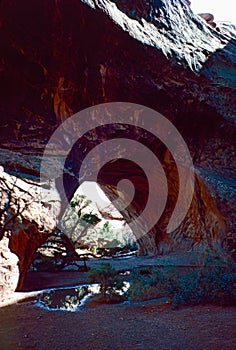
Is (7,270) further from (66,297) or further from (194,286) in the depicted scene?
(194,286)

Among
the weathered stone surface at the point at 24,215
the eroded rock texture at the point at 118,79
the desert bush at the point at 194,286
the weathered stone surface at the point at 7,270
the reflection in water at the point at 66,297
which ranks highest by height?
the eroded rock texture at the point at 118,79

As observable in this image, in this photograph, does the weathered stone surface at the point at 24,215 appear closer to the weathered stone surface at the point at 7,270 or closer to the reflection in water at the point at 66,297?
the weathered stone surface at the point at 7,270

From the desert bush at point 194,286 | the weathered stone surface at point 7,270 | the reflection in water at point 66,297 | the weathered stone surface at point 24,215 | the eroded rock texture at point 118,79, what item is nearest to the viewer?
the desert bush at point 194,286

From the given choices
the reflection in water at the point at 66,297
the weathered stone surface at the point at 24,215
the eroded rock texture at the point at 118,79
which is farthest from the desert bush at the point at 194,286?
the weathered stone surface at the point at 24,215

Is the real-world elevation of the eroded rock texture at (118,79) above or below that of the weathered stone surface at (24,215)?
above

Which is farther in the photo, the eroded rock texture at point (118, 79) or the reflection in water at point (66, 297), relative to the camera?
the eroded rock texture at point (118, 79)

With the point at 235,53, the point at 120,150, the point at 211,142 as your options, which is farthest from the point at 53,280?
the point at 235,53

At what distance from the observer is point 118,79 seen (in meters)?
8.23

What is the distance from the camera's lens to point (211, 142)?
931 centimetres

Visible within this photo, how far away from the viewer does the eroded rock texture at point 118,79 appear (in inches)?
288

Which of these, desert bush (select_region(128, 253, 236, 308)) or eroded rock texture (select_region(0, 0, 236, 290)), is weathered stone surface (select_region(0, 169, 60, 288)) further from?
desert bush (select_region(128, 253, 236, 308))

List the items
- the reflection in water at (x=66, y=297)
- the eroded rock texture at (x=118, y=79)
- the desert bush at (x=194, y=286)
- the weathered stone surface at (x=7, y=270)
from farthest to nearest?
the eroded rock texture at (x=118, y=79) → the weathered stone surface at (x=7, y=270) → the reflection in water at (x=66, y=297) → the desert bush at (x=194, y=286)

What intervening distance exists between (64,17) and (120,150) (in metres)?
3.98

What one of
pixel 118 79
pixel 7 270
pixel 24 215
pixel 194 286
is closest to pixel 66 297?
pixel 7 270
